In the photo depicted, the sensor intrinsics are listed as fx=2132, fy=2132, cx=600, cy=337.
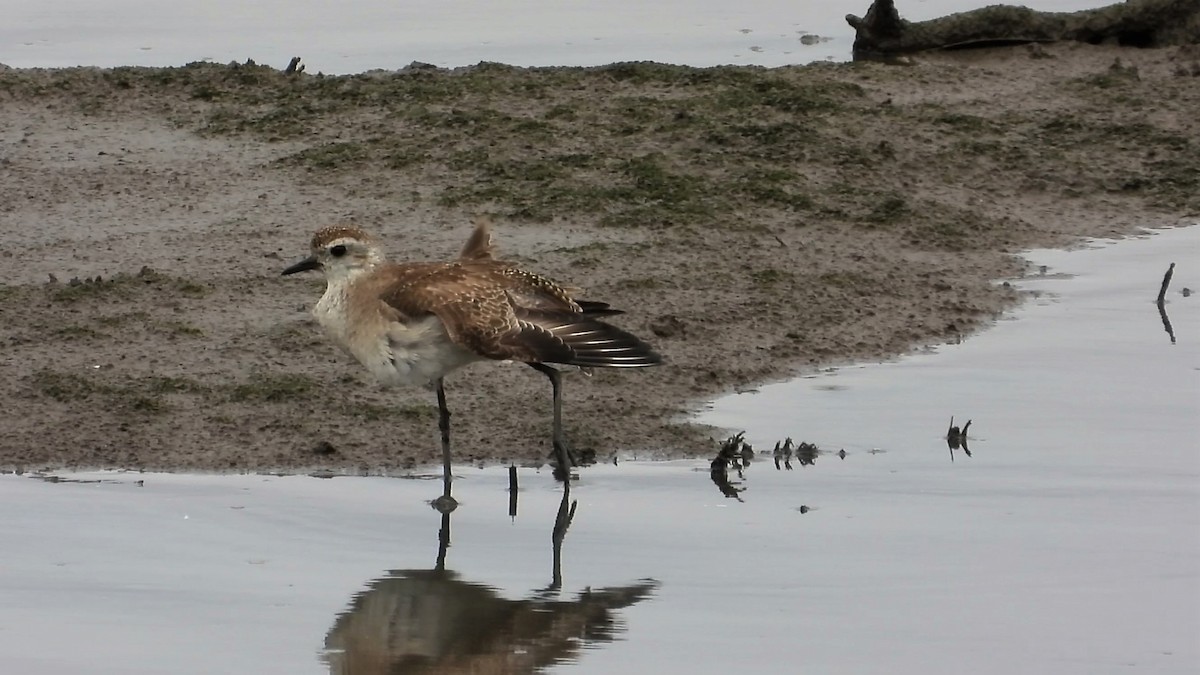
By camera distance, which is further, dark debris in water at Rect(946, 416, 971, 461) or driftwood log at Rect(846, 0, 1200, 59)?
driftwood log at Rect(846, 0, 1200, 59)

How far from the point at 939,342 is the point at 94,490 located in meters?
4.22

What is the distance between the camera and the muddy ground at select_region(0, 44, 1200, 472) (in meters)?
9.16

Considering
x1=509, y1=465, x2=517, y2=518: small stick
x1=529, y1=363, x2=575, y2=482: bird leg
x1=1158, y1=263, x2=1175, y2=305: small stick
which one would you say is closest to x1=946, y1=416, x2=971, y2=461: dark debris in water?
x1=529, y1=363, x2=575, y2=482: bird leg

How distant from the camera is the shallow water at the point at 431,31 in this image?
50.0ft

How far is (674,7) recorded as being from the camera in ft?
57.5

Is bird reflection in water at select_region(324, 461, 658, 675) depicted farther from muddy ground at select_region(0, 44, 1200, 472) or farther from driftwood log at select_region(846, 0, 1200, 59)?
driftwood log at select_region(846, 0, 1200, 59)

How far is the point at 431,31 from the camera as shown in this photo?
16.3 m

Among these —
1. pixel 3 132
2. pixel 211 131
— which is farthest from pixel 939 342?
pixel 3 132

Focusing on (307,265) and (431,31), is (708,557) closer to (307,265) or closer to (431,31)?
(307,265)

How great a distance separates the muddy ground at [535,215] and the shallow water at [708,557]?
0.51 m

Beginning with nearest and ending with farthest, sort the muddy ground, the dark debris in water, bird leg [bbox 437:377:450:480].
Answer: bird leg [bbox 437:377:450:480] → the dark debris in water → the muddy ground

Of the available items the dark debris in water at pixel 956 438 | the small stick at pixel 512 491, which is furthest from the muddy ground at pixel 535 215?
the dark debris in water at pixel 956 438

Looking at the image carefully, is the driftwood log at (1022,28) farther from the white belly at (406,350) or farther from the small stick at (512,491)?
the white belly at (406,350)

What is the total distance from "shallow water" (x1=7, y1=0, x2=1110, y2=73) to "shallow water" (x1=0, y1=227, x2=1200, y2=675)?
20.8 ft
